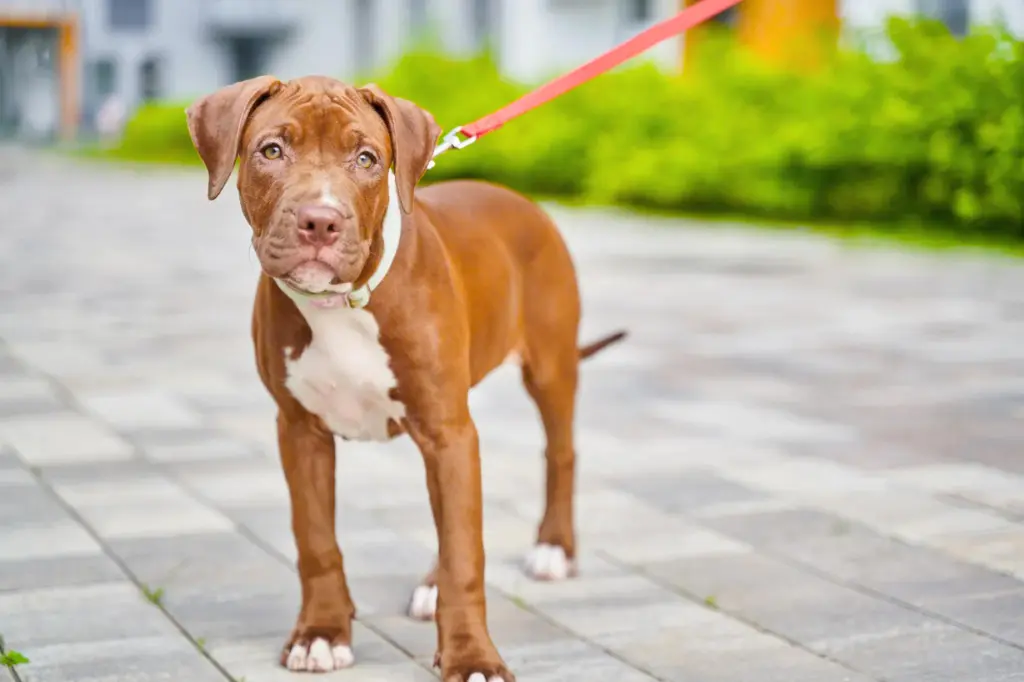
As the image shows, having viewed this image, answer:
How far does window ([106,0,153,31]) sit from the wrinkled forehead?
49.5 metres

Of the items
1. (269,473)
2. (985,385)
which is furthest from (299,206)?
(985,385)

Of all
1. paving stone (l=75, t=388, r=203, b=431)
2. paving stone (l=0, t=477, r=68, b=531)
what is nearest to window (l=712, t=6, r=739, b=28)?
paving stone (l=75, t=388, r=203, b=431)

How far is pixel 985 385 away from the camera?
7852 millimetres

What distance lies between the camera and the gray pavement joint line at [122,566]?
150 inches

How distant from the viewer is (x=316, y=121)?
10.9 feet

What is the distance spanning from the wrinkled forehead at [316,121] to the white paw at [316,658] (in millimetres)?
1238

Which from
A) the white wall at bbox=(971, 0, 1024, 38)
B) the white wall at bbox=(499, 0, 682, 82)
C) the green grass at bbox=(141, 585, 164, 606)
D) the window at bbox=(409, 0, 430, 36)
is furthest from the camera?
the window at bbox=(409, 0, 430, 36)

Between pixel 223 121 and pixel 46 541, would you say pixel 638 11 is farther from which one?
pixel 223 121

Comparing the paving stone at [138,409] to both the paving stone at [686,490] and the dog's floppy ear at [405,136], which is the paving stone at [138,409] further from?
the dog's floppy ear at [405,136]

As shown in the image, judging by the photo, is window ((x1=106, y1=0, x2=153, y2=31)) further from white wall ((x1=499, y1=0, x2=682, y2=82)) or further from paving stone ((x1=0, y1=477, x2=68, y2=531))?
paving stone ((x1=0, y1=477, x2=68, y2=531))

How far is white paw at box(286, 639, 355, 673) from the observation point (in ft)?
12.2

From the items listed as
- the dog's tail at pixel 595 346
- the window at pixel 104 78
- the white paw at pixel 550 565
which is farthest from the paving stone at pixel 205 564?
the window at pixel 104 78

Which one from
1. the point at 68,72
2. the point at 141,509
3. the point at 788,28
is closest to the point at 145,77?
the point at 68,72

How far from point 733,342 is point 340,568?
571 cm
